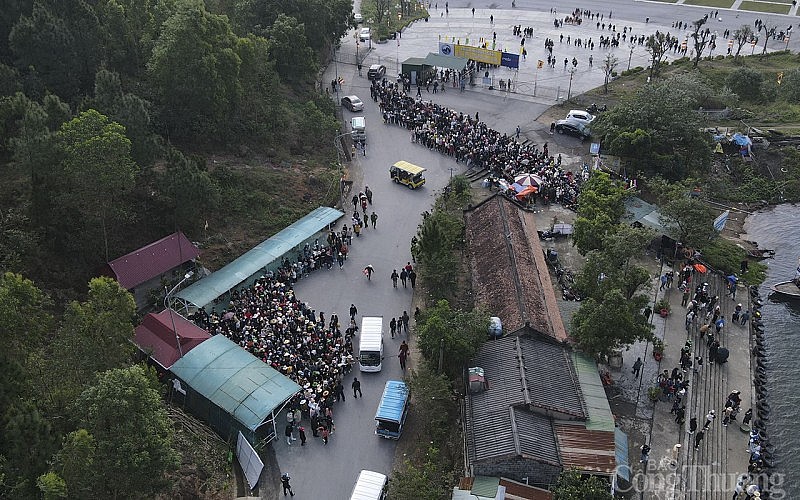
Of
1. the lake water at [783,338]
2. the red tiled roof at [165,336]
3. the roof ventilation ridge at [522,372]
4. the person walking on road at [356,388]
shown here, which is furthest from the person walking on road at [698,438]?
the red tiled roof at [165,336]

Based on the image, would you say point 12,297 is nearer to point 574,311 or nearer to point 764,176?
point 574,311

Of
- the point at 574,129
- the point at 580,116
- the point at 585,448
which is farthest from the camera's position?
the point at 580,116

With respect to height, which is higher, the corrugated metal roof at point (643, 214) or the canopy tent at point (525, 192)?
the canopy tent at point (525, 192)

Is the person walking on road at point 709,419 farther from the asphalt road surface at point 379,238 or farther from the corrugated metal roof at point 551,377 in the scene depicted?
the asphalt road surface at point 379,238

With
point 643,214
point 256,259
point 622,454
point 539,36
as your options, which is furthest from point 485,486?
point 539,36

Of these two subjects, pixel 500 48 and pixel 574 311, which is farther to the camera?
pixel 500 48

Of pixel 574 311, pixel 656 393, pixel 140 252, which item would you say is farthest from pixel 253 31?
pixel 656 393

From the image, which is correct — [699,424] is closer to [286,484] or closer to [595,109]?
[286,484]
